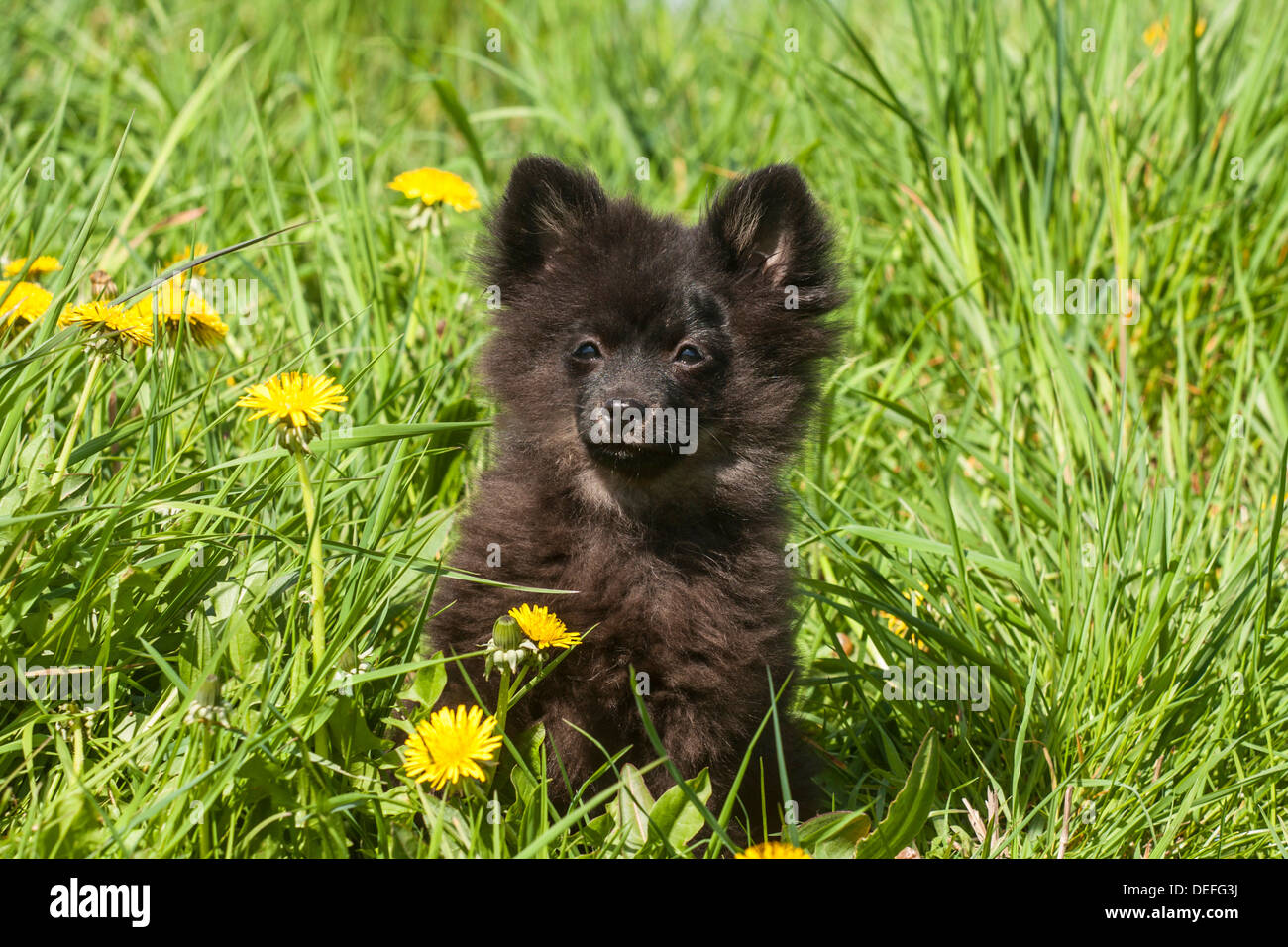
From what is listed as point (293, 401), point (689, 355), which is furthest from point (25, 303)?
point (689, 355)

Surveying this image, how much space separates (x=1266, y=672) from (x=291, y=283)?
3.61m

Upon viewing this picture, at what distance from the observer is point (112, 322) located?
3.32 meters

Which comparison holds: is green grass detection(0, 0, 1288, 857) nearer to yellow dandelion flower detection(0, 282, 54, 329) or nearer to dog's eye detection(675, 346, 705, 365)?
yellow dandelion flower detection(0, 282, 54, 329)

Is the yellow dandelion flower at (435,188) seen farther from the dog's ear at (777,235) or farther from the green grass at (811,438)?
the dog's ear at (777,235)

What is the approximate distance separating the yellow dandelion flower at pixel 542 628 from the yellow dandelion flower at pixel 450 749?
0.74 ft

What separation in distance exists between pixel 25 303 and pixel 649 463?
1931mm

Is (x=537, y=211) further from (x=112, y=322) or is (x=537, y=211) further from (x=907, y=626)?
(x=907, y=626)

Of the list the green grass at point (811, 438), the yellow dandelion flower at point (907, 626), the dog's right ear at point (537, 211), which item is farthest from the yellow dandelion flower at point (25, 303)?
the yellow dandelion flower at point (907, 626)

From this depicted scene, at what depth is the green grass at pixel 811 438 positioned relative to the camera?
3020 mm

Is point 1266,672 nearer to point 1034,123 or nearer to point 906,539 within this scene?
point 906,539

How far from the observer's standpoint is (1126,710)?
368cm

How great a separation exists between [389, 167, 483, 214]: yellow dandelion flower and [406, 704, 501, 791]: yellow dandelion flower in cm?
241

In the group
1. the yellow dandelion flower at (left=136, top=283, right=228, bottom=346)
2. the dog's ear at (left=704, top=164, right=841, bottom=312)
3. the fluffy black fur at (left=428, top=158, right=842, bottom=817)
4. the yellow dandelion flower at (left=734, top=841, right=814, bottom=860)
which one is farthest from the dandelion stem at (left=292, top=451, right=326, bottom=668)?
A: the dog's ear at (left=704, top=164, right=841, bottom=312)

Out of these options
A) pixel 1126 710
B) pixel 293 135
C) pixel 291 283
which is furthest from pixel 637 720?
pixel 293 135
